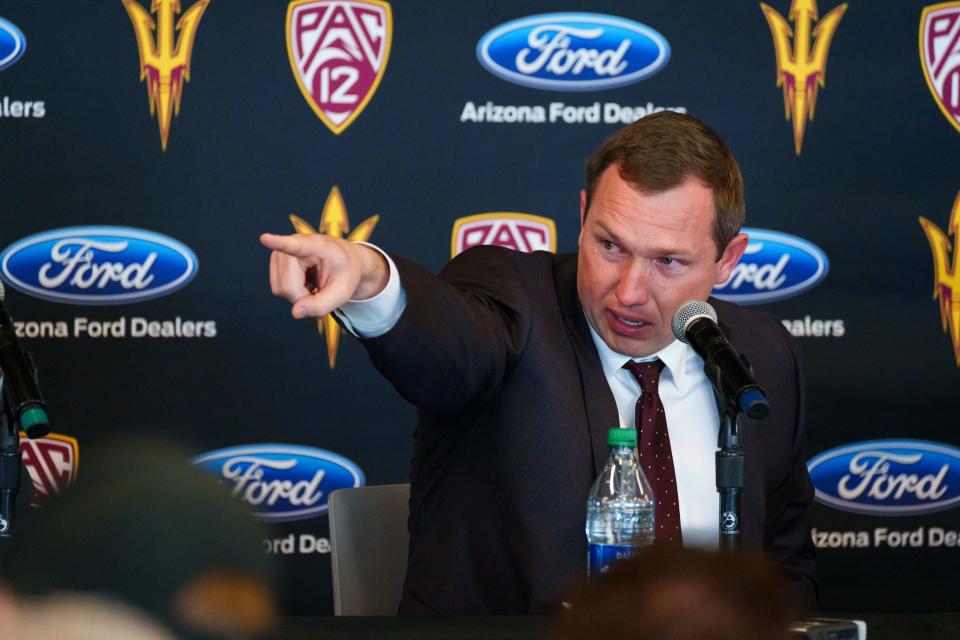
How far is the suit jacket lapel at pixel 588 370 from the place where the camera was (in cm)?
211

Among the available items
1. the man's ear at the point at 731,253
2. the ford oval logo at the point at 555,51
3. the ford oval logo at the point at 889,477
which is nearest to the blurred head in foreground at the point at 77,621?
the man's ear at the point at 731,253

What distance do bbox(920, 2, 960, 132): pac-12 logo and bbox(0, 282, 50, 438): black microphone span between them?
298 cm

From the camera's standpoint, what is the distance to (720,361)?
1.69 metres

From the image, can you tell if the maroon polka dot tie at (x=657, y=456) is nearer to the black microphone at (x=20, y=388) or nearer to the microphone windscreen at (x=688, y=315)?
the microphone windscreen at (x=688, y=315)

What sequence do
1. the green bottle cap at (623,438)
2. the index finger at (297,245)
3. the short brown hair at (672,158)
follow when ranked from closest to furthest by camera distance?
1. the index finger at (297,245)
2. the green bottle cap at (623,438)
3. the short brown hair at (672,158)

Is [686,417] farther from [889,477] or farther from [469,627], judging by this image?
[889,477]

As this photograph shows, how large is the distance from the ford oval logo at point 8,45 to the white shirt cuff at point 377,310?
207 cm

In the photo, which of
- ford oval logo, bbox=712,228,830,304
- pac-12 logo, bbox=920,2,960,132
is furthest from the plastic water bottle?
pac-12 logo, bbox=920,2,960,132

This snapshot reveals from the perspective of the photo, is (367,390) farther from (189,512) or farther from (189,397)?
(189,512)

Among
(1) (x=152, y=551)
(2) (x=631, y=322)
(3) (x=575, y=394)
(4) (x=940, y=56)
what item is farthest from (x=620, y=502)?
(4) (x=940, y=56)

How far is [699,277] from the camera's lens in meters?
2.21

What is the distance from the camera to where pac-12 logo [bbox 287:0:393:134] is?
349 centimetres

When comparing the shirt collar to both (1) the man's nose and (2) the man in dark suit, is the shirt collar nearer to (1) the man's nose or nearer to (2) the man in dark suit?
(2) the man in dark suit

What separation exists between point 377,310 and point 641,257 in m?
0.58
